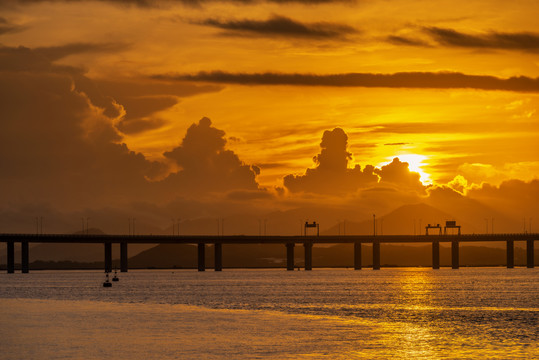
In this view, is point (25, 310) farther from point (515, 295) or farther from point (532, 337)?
point (515, 295)

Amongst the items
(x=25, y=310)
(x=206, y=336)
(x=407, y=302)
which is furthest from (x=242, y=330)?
(x=407, y=302)

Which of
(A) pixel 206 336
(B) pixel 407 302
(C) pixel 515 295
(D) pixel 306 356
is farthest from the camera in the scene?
(C) pixel 515 295

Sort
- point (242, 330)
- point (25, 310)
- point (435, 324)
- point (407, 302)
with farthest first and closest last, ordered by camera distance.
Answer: point (407, 302) < point (25, 310) < point (435, 324) < point (242, 330)

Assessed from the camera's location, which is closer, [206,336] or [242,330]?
[206,336]

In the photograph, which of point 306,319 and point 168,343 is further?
point 306,319

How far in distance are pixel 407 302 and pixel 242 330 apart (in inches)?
2287

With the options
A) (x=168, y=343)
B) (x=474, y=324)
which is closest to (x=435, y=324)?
(x=474, y=324)

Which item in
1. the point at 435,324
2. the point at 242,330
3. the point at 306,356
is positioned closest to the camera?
the point at 306,356

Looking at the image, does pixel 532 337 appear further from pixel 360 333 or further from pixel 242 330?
pixel 242 330

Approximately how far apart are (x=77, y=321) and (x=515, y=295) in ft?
306

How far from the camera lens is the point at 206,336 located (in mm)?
88750

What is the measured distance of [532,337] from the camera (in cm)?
8712

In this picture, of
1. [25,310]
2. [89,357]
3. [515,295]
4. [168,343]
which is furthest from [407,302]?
[89,357]

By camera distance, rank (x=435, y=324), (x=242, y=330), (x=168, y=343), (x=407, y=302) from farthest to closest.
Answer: (x=407, y=302) < (x=435, y=324) < (x=242, y=330) < (x=168, y=343)
